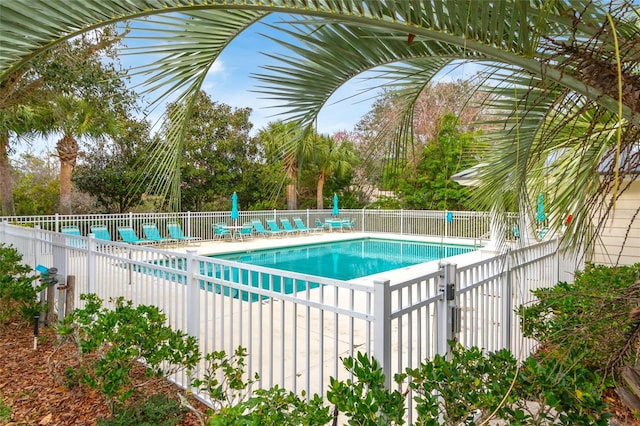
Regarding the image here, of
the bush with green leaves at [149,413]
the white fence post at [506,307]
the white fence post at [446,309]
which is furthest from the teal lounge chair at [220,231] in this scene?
the white fence post at [446,309]

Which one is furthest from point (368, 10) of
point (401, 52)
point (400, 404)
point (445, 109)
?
point (400, 404)

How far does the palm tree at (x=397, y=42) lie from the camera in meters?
1.36

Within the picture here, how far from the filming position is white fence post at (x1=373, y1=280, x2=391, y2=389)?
2.16 metres

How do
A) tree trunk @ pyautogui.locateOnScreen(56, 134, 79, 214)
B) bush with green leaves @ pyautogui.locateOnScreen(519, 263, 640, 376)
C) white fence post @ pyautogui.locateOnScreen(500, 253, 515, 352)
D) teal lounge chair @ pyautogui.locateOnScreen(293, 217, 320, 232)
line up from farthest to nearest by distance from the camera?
teal lounge chair @ pyautogui.locateOnScreen(293, 217, 320, 232) → tree trunk @ pyautogui.locateOnScreen(56, 134, 79, 214) → white fence post @ pyautogui.locateOnScreen(500, 253, 515, 352) → bush with green leaves @ pyautogui.locateOnScreen(519, 263, 640, 376)

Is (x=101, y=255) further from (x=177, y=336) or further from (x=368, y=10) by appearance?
(x=368, y=10)

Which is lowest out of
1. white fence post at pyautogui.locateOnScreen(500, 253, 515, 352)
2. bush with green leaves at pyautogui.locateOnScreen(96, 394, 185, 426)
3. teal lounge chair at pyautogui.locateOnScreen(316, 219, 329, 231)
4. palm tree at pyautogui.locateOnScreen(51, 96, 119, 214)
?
bush with green leaves at pyautogui.locateOnScreen(96, 394, 185, 426)

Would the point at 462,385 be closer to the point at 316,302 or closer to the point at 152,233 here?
the point at 316,302

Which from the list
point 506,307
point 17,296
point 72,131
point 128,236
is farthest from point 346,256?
point 506,307

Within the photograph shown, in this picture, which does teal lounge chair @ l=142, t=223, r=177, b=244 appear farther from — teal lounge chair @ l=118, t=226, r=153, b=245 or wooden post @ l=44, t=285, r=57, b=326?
wooden post @ l=44, t=285, r=57, b=326

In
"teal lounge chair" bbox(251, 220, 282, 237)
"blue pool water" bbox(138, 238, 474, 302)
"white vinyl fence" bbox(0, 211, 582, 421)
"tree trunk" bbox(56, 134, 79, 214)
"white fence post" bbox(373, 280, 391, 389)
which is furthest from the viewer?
"teal lounge chair" bbox(251, 220, 282, 237)

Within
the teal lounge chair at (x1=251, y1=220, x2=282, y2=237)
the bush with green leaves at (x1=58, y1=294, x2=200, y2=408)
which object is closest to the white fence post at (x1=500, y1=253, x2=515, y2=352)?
the bush with green leaves at (x1=58, y1=294, x2=200, y2=408)

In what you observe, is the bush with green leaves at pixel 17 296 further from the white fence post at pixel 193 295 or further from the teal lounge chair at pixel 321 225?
the teal lounge chair at pixel 321 225

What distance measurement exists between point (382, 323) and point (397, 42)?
4.77ft

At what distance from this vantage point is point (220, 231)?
51.0 feet
